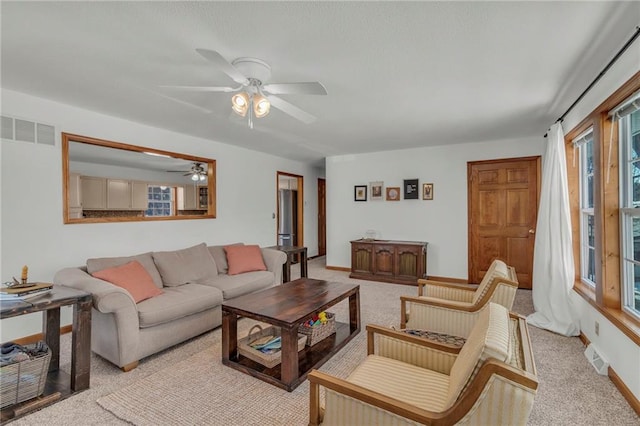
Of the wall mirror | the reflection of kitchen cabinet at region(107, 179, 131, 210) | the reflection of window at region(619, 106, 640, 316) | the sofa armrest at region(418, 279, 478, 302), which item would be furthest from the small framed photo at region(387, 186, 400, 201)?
the reflection of kitchen cabinet at region(107, 179, 131, 210)

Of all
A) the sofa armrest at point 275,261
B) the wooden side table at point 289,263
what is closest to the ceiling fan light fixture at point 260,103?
the sofa armrest at point 275,261

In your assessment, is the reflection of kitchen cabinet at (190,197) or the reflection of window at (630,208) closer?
the reflection of window at (630,208)

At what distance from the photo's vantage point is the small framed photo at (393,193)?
5484 millimetres

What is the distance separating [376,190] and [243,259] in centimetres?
286

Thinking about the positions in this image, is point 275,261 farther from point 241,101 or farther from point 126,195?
point 126,195

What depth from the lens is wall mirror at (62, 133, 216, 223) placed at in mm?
4664

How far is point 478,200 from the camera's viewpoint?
4.89 metres

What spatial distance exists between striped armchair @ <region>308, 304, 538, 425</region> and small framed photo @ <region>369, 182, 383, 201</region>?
4.07 m

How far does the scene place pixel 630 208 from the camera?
2191 mm

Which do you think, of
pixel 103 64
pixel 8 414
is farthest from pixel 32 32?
pixel 8 414

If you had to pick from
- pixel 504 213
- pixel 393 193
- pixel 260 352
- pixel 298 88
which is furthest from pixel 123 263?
pixel 504 213

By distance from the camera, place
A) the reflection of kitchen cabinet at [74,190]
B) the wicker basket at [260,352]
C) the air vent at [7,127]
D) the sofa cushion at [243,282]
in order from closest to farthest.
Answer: the wicker basket at [260,352]
the air vent at [7,127]
the sofa cushion at [243,282]
the reflection of kitchen cabinet at [74,190]

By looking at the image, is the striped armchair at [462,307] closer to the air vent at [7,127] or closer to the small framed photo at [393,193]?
the small framed photo at [393,193]

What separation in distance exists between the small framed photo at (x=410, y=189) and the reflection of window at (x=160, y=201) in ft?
18.3
